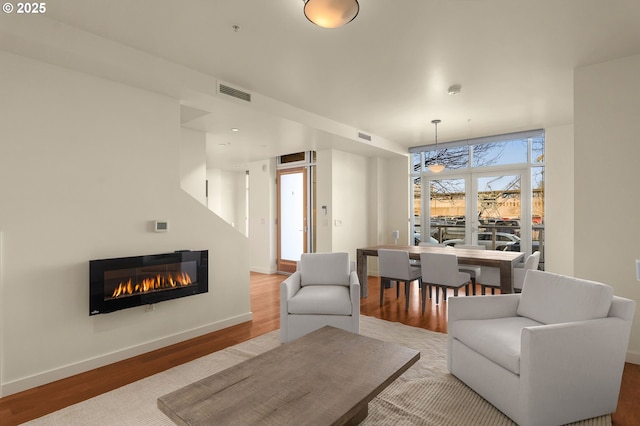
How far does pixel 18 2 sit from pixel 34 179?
1228 mm

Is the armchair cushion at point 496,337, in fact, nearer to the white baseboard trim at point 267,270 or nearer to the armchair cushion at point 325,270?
the armchair cushion at point 325,270

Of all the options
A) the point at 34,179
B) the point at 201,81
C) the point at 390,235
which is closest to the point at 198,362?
the point at 34,179

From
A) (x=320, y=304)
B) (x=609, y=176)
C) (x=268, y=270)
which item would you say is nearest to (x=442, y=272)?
(x=320, y=304)

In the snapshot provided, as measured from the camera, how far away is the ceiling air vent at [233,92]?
352cm

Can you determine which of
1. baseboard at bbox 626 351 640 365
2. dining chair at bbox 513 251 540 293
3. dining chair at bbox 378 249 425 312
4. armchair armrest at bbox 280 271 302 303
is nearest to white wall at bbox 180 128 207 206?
armchair armrest at bbox 280 271 302 303

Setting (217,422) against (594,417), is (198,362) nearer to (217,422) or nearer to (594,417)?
(217,422)

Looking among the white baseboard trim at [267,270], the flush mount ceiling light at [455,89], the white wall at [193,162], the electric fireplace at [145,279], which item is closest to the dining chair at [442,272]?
the flush mount ceiling light at [455,89]

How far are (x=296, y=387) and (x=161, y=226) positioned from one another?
2297 mm

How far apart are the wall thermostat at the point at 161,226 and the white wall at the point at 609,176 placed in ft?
13.3

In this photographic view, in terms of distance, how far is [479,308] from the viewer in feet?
8.52

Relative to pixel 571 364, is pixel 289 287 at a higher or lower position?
higher

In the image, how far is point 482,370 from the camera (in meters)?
2.28

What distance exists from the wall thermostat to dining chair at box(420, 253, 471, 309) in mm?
3047

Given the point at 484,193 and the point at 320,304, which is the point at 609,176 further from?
the point at 484,193
